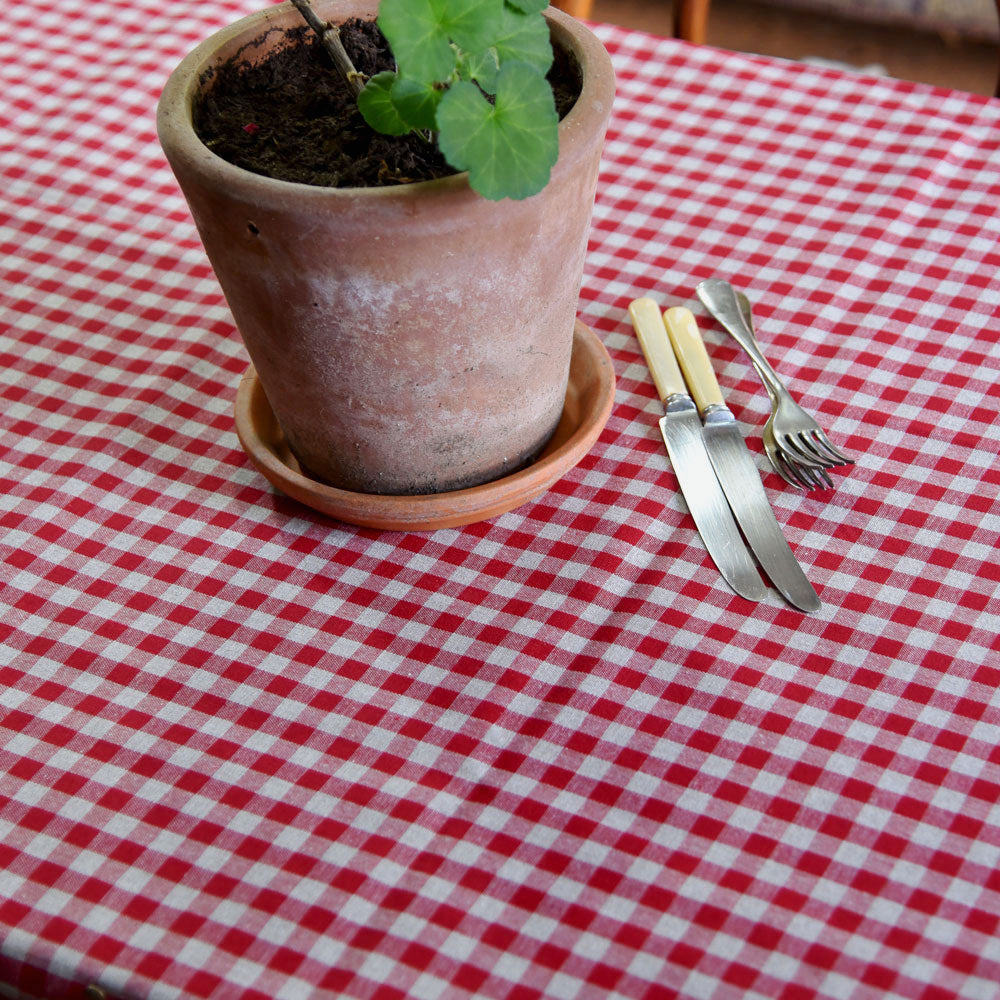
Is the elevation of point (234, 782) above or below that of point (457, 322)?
below

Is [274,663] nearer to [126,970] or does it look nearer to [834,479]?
[126,970]

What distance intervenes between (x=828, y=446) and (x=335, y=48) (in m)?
0.44

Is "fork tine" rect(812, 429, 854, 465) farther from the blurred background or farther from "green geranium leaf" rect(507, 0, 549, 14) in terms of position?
the blurred background

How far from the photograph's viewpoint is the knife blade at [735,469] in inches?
30.5

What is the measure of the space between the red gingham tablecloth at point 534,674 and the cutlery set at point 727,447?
0.05ft

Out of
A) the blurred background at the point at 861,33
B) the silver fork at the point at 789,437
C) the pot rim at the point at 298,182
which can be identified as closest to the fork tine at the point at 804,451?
the silver fork at the point at 789,437

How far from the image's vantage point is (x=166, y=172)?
116 cm

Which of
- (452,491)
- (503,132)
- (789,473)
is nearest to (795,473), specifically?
(789,473)

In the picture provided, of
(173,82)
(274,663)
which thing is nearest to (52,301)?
(173,82)

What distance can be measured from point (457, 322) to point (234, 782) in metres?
0.30

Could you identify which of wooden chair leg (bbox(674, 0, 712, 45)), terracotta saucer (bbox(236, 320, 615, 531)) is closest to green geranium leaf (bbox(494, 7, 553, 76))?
terracotta saucer (bbox(236, 320, 615, 531))

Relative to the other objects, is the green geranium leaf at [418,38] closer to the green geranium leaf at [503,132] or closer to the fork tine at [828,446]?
the green geranium leaf at [503,132]

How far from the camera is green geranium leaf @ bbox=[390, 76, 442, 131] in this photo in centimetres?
65

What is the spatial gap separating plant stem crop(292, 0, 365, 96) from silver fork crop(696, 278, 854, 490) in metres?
0.38
